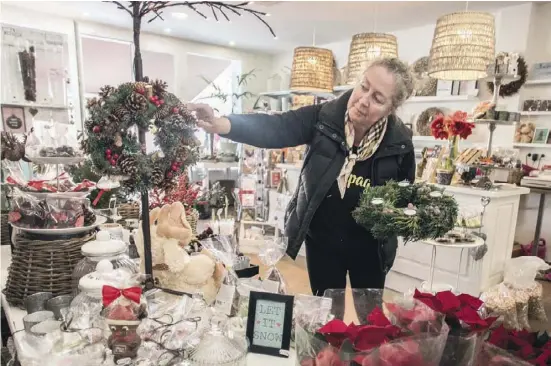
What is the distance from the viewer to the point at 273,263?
1167 mm

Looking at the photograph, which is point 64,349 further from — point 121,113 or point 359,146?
point 359,146

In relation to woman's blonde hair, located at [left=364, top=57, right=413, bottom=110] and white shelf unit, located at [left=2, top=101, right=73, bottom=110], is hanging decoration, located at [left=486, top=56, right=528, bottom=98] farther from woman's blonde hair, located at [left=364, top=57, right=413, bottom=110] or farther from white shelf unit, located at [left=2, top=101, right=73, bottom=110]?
white shelf unit, located at [left=2, top=101, right=73, bottom=110]

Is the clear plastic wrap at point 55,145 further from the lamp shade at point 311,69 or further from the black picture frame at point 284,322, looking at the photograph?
the lamp shade at point 311,69

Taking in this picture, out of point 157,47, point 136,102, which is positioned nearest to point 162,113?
point 136,102

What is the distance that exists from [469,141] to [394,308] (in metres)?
4.29

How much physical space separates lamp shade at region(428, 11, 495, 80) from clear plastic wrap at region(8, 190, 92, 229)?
7.49 ft

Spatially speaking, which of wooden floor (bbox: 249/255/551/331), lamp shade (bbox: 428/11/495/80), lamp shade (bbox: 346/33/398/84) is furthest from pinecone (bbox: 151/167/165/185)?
lamp shade (bbox: 346/33/398/84)

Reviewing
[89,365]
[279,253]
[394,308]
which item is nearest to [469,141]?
[279,253]

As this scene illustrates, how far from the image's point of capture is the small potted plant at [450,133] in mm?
2555

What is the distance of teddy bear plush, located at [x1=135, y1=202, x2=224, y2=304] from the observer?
1.08 meters

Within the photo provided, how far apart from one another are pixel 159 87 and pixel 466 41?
213 centimetres

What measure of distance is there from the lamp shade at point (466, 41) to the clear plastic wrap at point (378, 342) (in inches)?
85.7

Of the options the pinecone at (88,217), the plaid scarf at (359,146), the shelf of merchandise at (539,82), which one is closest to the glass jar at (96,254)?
the pinecone at (88,217)

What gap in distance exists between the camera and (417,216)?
1070 mm
